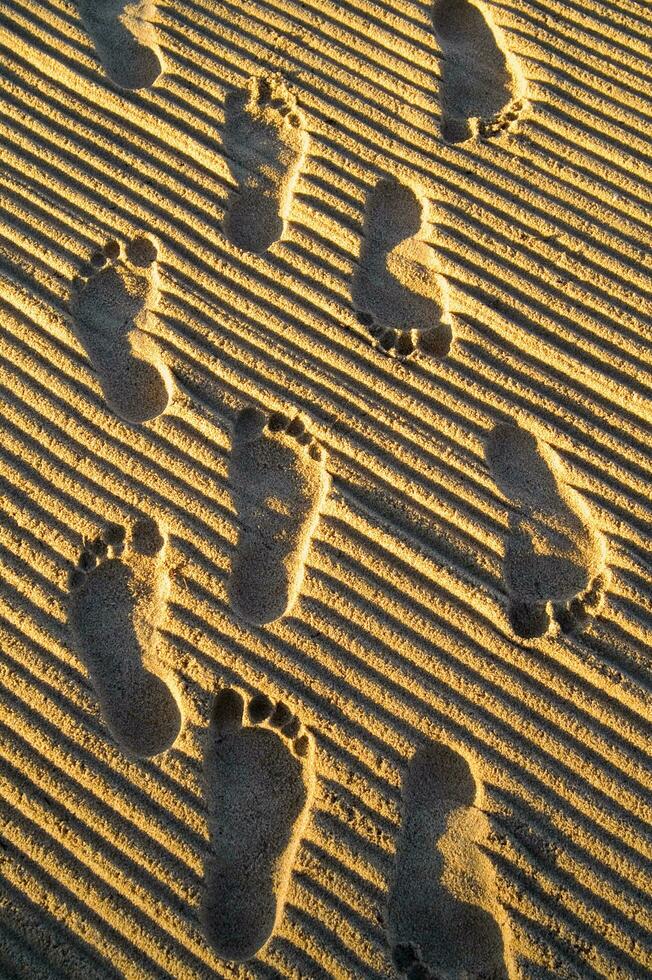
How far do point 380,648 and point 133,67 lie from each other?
1988 millimetres

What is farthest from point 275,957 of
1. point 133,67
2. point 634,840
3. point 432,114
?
point 133,67

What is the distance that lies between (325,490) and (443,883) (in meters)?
1.06

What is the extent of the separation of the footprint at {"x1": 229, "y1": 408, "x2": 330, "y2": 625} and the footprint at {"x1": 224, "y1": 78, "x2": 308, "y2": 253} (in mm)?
584

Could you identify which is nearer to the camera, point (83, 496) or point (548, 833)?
point (548, 833)

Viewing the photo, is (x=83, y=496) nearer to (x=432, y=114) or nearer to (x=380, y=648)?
(x=380, y=648)

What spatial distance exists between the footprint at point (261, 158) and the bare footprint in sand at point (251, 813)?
4.49ft

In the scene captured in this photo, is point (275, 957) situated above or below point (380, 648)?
below

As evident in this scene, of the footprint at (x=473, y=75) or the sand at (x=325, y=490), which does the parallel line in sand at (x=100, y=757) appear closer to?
the sand at (x=325, y=490)

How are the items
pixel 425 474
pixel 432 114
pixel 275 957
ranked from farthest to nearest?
pixel 432 114
pixel 425 474
pixel 275 957

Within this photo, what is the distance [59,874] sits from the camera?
1879 mm

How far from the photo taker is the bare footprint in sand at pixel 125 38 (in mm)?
2355

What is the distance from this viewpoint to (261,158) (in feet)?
7.47

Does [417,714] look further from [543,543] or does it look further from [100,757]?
[100,757]

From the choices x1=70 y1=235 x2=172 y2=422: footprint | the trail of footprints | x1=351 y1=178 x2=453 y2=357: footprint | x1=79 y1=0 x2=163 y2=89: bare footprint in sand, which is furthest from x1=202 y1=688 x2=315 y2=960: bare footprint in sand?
x1=79 y1=0 x2=163 y2=89: bare footprint in sand
